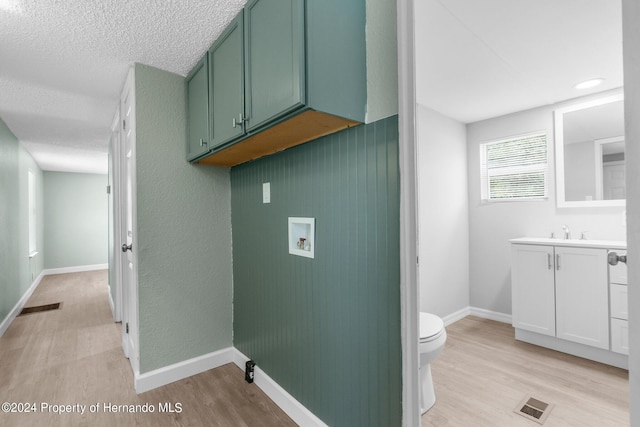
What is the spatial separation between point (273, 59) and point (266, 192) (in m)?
0.90

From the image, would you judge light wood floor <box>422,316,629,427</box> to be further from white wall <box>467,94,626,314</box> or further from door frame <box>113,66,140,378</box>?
door frame <box>113,66,140,378</box>

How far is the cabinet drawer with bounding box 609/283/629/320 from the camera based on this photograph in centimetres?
221

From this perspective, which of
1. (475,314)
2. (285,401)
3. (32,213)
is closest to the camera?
(285,401)

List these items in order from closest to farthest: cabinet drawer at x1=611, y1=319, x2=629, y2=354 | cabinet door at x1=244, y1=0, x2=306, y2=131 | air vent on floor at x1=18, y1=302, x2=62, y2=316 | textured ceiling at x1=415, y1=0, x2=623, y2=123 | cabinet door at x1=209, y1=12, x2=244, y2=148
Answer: cabinet door at x1=244, y1=0, x2=306, y2=131 < cabinet door at x1=209, y1=12, x2=244, y2=148 < textured ceiling at x1=415, y1=0, x2=623, y2=123 < cabinet drawer at x1=611, y1=319, x2=629, y2=354 < air vent on floor at x1=18, y1=302, x2=62, y2=316

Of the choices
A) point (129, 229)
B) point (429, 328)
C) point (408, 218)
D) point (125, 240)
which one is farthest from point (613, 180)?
point (125, 240)

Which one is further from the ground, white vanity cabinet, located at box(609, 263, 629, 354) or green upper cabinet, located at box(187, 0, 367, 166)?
green upper cabinet, located at box(187, 0, 367, 166)

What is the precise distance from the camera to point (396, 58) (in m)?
1.21

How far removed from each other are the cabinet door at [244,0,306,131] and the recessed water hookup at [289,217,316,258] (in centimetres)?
56

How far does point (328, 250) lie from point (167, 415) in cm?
141

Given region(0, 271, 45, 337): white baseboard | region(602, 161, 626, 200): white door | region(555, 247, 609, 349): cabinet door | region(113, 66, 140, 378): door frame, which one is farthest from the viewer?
region(0, 271, 45, 337): white baseboard

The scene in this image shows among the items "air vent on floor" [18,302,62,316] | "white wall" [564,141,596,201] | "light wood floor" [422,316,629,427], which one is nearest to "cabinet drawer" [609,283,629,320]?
"light wood floor" [422,316,629,427]

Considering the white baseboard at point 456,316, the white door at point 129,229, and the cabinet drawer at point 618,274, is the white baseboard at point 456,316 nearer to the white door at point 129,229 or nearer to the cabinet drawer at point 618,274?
the cabinet drawer at point 618,274

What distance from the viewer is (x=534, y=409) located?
1798 mm

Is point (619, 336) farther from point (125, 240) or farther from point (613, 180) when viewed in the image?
point (125, 240)
